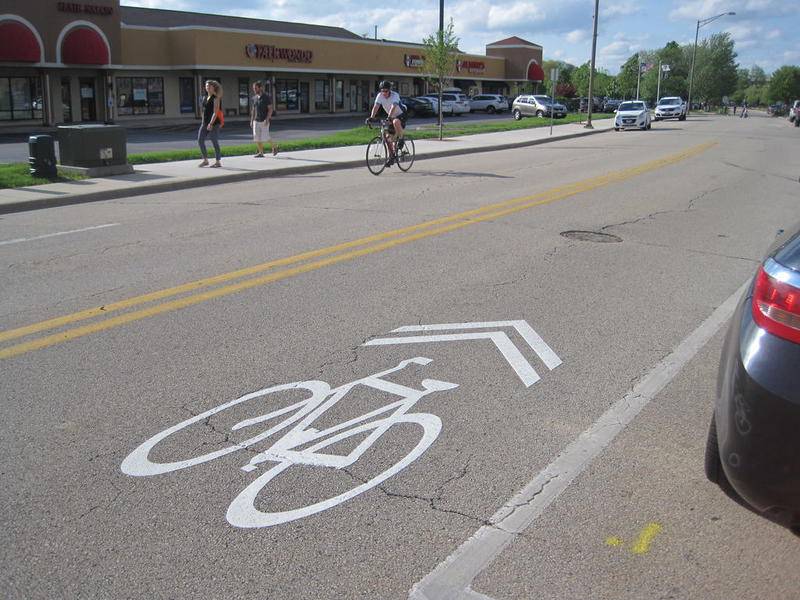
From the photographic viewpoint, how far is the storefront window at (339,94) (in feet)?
183

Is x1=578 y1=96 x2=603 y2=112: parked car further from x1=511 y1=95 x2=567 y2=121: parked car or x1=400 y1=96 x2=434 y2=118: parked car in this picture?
x1=400 y1=96 x2=434 y2=118: parked car

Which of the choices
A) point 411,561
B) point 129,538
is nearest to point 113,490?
point 129,538

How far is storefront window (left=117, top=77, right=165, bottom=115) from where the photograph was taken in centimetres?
4291

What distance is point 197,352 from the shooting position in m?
5.69

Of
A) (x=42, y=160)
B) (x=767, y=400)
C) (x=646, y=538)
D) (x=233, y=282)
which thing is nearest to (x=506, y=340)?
(x=646, y=538)

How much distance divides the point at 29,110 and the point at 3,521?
40001 mm

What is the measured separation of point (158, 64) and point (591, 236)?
38.0 m

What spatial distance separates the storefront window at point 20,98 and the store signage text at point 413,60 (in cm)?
2743

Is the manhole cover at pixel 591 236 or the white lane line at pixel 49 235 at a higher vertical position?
the manhole cover at pixel 591 236

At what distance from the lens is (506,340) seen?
612 centimetres

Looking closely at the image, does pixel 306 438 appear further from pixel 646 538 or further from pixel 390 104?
pixel 390 104

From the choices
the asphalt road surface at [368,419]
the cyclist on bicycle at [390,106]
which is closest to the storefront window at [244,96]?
the cyclist on bicycle at [390,106]

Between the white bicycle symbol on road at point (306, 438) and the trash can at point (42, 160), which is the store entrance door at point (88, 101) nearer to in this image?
the trash can at point (42, 160)

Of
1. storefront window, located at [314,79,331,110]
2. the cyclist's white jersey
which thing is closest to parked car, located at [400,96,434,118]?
storefront window, located at [314,79,331,110]
